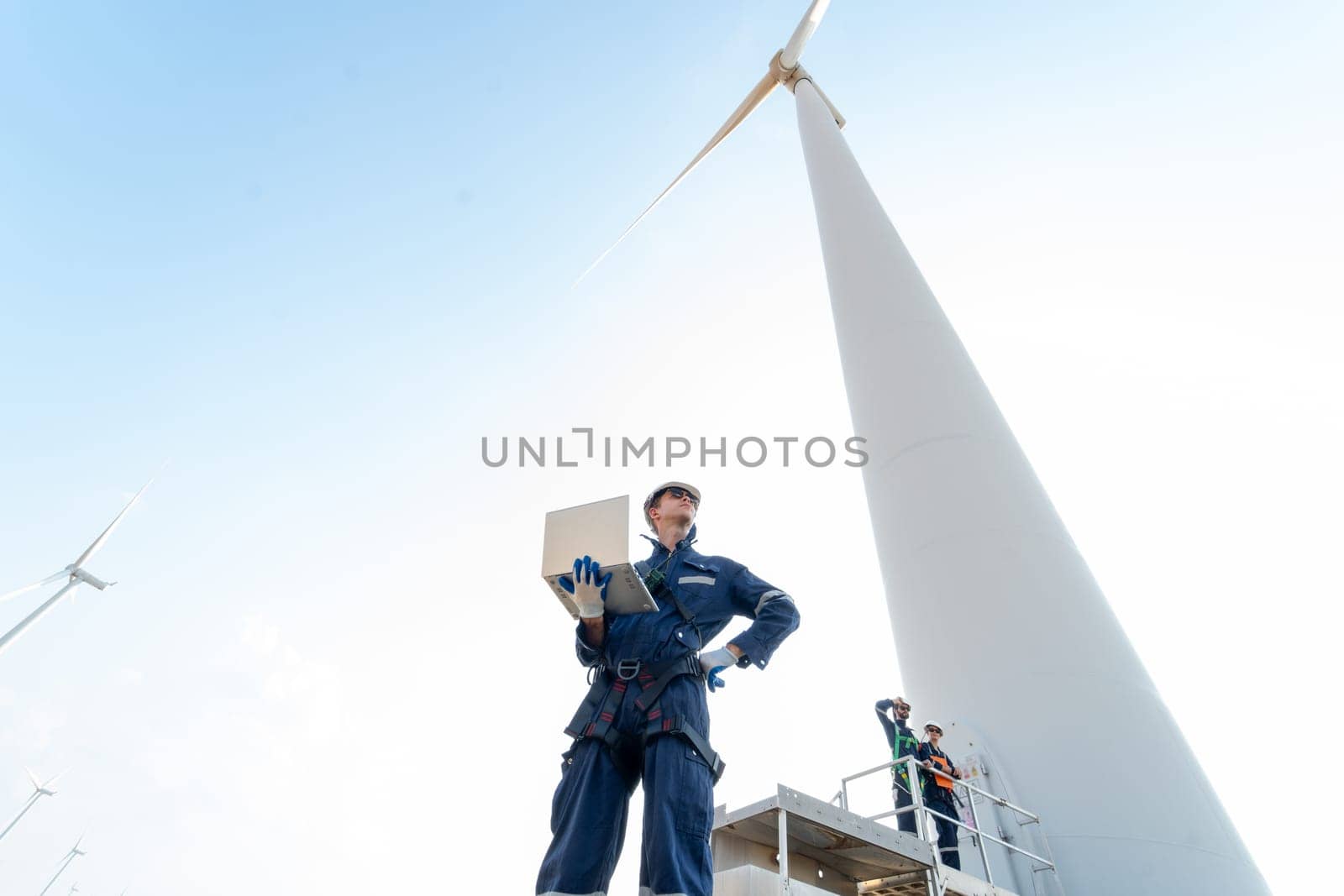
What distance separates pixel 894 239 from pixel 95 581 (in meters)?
28.6

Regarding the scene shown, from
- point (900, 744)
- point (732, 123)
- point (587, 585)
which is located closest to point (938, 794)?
point (900, 744)

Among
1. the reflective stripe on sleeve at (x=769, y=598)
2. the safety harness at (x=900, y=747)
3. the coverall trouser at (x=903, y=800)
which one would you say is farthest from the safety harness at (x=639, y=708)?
the coverall trouser at (x=903, y=800)

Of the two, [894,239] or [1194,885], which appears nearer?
[1194,885]

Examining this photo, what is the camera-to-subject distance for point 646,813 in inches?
111

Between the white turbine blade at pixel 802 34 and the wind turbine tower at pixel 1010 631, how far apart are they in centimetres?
1160

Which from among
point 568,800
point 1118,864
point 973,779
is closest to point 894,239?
point 973,779

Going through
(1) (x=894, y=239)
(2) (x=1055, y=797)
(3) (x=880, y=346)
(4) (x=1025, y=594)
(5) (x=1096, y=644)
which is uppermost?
(1) (x=894, y=239)

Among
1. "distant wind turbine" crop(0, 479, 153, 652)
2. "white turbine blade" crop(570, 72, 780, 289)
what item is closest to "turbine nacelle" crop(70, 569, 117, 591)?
"distant wind turbine" crop(0, 479, 153, 652)

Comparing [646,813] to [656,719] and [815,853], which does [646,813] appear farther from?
[815,853]

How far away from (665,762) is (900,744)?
549 centimetres

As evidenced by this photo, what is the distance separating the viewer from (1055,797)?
5.67 m

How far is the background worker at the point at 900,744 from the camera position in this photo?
7035 millimetres

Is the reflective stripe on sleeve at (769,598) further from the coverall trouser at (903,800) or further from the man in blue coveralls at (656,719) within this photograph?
the coverall trouser at (903,800)

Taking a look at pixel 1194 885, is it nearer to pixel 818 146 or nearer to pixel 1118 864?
pixel 1118 864
